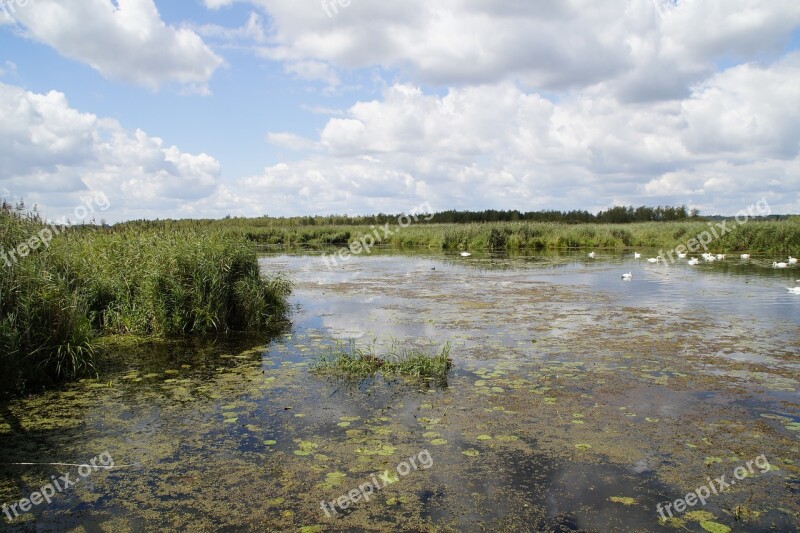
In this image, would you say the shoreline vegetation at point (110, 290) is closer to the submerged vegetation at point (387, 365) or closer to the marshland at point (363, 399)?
the marshland at point (363, 399)

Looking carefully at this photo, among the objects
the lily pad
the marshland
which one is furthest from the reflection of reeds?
the lily pad

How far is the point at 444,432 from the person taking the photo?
5.19m

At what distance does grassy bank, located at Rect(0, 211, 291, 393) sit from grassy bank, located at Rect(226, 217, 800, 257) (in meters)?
18.5

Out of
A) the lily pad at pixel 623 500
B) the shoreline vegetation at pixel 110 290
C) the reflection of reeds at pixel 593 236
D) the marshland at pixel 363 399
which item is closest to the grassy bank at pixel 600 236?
the reflection of reeds at pixel 593 236

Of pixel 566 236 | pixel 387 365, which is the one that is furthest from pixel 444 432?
pixel 566 236

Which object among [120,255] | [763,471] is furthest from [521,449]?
[120,255]

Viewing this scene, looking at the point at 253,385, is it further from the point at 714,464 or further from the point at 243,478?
the point at 714,464

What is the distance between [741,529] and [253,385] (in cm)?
523

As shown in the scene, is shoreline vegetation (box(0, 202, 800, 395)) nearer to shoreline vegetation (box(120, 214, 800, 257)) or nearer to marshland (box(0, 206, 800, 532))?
marshland (box(0, 206, 800, 532))

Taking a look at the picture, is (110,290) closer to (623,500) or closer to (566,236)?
(623,500)

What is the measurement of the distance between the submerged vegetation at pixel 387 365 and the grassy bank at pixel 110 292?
10.2 feet

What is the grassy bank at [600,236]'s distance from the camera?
28.1 metres

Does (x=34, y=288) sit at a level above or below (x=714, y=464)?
above

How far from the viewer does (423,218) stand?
5947 centimetres
